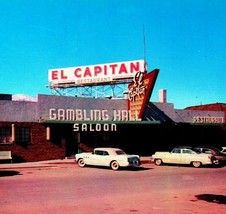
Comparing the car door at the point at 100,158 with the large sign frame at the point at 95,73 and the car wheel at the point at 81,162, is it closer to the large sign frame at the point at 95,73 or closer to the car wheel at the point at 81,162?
the car wheel at the point at 81,162

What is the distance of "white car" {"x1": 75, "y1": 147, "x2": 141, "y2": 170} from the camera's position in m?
22.0

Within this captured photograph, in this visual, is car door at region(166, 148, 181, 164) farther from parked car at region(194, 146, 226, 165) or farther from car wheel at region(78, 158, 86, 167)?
car wheel at region(78, 158, 86, 167)

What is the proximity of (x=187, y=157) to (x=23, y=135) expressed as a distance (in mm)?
12942

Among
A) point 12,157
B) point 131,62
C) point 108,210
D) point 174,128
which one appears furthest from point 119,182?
point 131,62

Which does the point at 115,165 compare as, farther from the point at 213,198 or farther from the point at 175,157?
the point at 213,198

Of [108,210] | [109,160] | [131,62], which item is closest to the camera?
[108,210]

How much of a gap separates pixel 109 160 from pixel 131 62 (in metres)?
23.0

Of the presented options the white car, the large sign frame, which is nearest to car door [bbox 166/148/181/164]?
the white car

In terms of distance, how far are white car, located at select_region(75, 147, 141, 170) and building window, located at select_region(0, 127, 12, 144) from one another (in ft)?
23.1

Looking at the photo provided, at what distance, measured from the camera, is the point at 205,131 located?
40.2 m

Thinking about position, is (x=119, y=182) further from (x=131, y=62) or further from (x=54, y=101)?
(x=131, y=62)

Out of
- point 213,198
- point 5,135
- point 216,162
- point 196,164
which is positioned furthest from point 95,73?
point 213,198

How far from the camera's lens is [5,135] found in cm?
2748

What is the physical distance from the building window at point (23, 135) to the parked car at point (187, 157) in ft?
34.8
